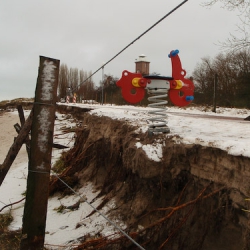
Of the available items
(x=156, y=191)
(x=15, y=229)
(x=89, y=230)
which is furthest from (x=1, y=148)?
(x=156, y=191)

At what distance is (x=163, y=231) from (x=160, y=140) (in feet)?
4.43

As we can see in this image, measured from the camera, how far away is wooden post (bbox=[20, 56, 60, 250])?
351cm

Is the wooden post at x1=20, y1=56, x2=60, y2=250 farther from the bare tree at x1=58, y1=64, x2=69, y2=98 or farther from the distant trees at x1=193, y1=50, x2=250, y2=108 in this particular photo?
the bare tree at x1=58, y1=64, x2=69, y2=98

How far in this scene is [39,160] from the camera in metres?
3.54

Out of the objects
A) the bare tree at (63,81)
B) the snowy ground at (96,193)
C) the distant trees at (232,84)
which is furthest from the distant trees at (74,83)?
the snowy ground at (96,193)

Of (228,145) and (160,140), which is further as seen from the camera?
(160,140)

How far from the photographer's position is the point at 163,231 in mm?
3865

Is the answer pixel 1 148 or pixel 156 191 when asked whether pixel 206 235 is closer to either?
pixel 156 191

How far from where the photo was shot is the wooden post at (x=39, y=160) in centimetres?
351

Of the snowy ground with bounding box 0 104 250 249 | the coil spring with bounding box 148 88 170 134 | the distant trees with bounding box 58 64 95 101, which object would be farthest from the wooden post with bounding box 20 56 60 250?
the distant trees with bounding box 58 64 95 101

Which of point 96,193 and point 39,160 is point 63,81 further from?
point 39,160

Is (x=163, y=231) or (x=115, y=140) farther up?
(x=115, y=140)

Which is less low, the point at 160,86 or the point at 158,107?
the point at 160,86

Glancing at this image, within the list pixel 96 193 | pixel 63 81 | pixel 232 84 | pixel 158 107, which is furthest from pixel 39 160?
pixel 63 81
